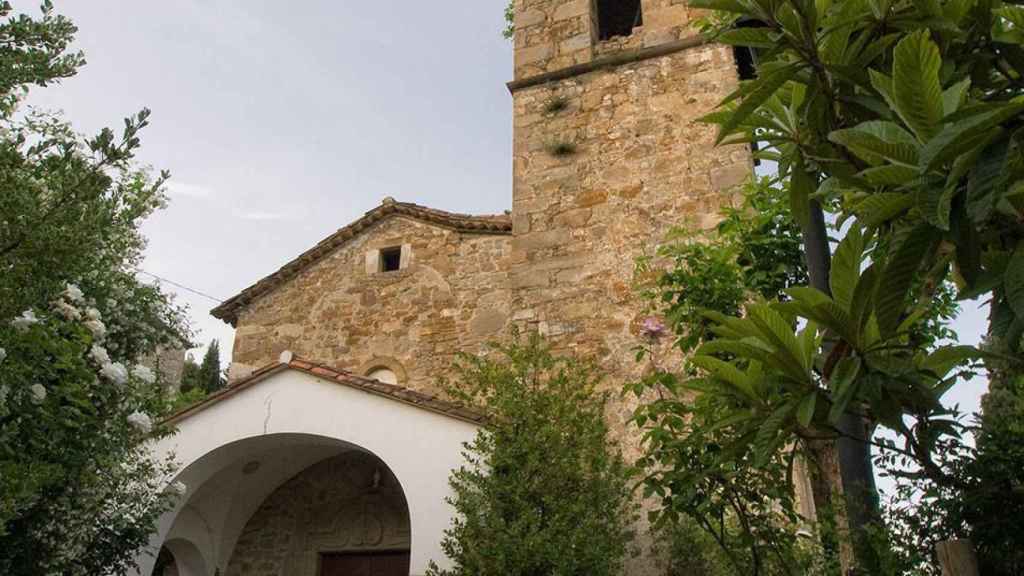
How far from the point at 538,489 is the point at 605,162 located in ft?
11.9

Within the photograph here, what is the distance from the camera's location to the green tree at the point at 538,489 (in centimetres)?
462

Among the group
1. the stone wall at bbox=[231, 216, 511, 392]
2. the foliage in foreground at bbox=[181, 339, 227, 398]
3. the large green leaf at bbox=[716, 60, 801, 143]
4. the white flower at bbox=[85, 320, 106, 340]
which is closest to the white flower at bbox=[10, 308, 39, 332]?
the white flower at bbox=[85, 320, 106, 340]

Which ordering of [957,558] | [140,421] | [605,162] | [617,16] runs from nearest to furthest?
[957,558] → [140,421] → [605,162] → [617,16]

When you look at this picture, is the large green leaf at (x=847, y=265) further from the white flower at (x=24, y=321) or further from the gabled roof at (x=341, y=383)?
the gabled roof at (x=341, y=383)

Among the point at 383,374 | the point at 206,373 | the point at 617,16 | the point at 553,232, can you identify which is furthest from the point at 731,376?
the point at 206,373

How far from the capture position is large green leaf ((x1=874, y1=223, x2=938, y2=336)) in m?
1.49

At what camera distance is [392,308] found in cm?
931

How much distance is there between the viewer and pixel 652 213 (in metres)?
7.00

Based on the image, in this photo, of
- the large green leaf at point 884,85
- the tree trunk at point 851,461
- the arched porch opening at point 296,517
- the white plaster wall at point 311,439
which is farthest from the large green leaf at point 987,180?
the arched porch opening at point 296,517

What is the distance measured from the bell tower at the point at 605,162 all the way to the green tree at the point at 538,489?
1043 millimetres

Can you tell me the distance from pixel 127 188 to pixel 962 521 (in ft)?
11.2

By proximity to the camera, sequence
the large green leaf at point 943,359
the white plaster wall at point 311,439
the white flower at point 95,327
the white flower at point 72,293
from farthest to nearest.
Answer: the white plaster wall at point 311,439 < the white flower at point 95,327 < the white flower at point 72,293 < the large green leaf at point 943,359

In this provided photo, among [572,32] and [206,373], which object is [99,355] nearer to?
[572,32]

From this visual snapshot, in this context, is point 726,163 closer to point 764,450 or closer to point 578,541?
point 578,541
